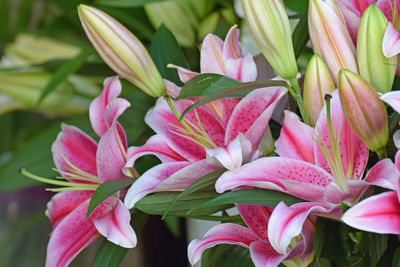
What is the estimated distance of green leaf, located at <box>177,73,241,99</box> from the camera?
32 centimetres

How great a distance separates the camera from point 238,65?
13.7 inches

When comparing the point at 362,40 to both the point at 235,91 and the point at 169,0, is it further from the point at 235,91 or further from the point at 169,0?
the point at 169,0

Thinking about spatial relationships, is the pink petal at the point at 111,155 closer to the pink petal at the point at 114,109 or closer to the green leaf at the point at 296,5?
the pink petal at the point at 114,109

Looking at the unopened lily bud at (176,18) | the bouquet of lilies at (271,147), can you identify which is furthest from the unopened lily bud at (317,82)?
the unopened lily bud at (176,18)

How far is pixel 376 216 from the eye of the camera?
0.27 m

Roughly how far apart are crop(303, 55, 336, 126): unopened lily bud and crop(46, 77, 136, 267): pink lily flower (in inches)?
4.1

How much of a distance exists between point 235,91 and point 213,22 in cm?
28

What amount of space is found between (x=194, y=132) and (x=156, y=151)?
0.08ft

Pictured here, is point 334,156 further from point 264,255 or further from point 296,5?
point 296,5

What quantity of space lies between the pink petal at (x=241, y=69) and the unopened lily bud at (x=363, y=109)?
0.07m

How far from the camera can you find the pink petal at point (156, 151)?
0.35 metres

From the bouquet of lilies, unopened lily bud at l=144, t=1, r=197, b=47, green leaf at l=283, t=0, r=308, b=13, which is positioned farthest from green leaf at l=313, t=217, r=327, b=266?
unopened lily bud at l=144, t=1, r=197, b=47

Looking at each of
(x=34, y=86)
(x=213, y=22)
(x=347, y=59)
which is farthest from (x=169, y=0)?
(x=347, y=59)

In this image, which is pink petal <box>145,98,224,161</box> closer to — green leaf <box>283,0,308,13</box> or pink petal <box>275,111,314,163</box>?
pink petal <box>275,111,314,163</box>
